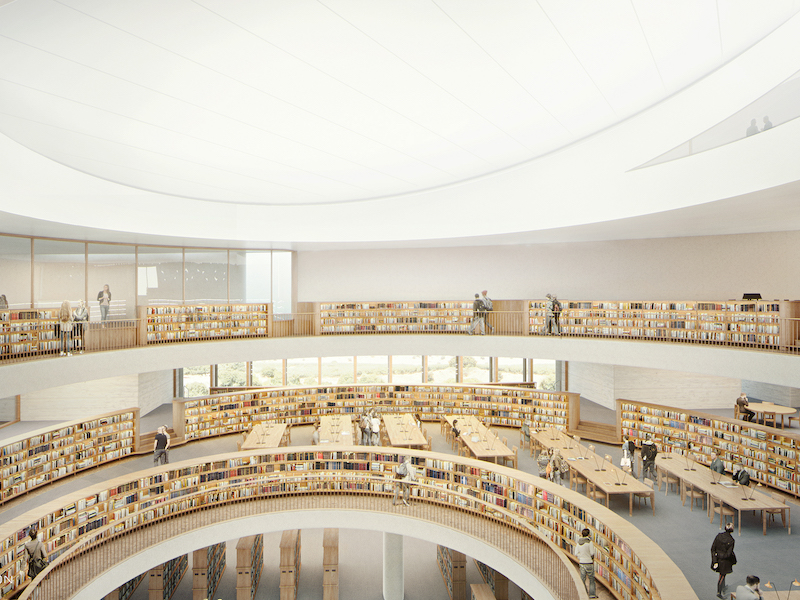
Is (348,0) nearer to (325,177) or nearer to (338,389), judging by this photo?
(325,177)

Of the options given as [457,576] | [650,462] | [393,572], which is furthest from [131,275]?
[650,462]

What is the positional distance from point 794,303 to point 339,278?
12191 millimetres

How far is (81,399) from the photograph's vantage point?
13.7m

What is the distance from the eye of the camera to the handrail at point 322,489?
6.08 metres

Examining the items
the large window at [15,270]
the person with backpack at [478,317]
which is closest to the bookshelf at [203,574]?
the large window at [15,270]

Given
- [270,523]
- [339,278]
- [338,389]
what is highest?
[339,278]

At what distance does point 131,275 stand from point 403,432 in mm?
9087

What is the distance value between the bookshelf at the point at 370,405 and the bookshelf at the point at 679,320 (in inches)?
86.8

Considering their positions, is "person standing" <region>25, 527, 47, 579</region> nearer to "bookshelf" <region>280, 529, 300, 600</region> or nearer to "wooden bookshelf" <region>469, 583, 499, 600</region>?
"bookshelf" <region>280, 529, 300, 600</region>

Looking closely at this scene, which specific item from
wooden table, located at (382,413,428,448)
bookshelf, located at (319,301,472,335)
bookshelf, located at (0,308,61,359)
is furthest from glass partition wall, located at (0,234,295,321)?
wooden table, located at (382,413,428,448)

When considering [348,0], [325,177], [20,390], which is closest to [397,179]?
[325,177]

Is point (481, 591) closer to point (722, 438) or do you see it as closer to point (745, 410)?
point (722, 438)

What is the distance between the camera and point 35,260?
1175 cm

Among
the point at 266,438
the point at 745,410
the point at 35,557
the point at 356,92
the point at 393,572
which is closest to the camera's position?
the point at 356,92
